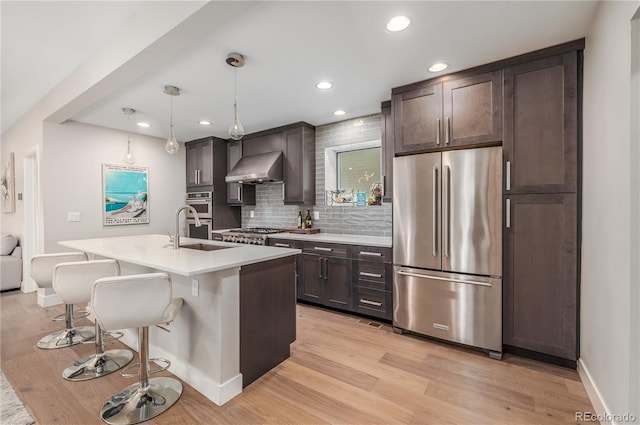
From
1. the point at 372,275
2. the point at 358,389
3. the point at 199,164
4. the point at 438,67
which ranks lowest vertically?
the point at 358,389

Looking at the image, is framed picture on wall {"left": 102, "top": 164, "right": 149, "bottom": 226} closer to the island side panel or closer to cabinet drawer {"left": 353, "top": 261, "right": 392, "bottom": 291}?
the island side panel

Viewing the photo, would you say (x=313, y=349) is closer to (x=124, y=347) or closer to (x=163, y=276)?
(x=163, y=276)

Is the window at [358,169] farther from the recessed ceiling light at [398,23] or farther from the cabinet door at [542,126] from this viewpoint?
the recessed ceiling light at [398,23]

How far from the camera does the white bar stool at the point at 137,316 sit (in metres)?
1.57

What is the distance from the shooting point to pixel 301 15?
1.82 meters

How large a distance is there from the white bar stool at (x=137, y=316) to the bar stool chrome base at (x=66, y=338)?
1.22 m

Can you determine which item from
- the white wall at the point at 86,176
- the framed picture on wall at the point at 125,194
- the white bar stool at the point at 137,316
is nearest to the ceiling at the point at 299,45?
the white wall at the point at 86,176

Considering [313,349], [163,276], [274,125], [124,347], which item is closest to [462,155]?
[313,349]

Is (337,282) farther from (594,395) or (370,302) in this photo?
(594,395)

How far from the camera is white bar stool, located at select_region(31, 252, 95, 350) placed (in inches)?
99.9

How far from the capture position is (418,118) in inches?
108

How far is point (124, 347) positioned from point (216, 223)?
2567 millimetres

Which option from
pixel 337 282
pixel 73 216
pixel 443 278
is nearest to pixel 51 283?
pixel 73 216

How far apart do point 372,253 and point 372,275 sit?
0.24 meters
